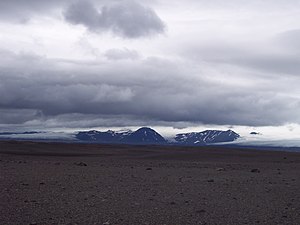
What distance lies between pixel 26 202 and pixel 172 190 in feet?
21.2

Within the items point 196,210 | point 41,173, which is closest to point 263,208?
point 196,210

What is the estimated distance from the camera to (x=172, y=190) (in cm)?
2069

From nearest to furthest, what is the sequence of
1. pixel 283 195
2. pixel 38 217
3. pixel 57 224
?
1. pixel 57 224
2. pixel 38 217
3. pixel 283 195

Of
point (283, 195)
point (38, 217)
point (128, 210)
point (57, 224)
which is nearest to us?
point (57, 224)

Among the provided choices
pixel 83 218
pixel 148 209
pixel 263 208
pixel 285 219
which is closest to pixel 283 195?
pixel 263 208

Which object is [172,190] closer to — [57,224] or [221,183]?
[221,183]

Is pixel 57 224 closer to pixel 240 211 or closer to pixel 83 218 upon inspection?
pixel 83 218

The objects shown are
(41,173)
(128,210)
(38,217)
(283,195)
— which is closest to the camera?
(38,217)

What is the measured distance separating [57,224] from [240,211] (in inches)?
234

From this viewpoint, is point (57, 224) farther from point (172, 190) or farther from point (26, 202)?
point (172, 190)

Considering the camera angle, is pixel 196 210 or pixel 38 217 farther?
pixel 196 210

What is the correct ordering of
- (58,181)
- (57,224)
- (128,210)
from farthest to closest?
(58,181) < (128,210) < (57,224)

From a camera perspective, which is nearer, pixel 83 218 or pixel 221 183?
pixel 83 218

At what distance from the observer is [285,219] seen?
48.8 feet
